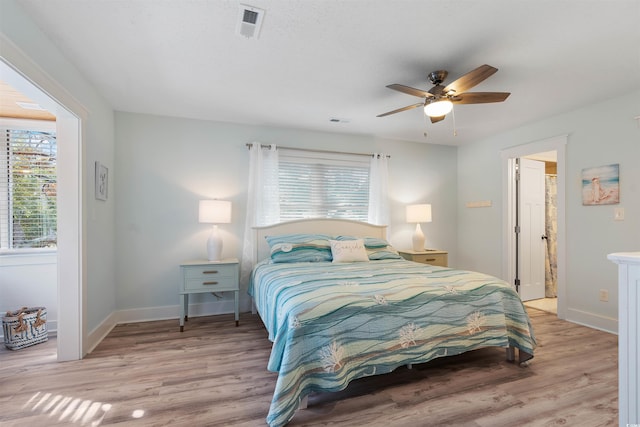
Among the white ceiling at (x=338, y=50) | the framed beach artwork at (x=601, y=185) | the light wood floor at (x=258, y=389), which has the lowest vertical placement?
the light wood floor at (x=258, y=389)

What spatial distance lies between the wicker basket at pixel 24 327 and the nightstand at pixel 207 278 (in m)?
1.23

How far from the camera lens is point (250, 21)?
1.85m

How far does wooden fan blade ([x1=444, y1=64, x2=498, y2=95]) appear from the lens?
76.5 inches

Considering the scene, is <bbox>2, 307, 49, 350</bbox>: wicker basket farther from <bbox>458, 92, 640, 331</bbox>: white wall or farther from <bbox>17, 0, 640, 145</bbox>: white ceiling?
<bbox>458, 92, 640, 331</bbox>: white wall

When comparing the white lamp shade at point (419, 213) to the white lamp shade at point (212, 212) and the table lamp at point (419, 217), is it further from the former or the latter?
the white lamp shade at point (212, 212)

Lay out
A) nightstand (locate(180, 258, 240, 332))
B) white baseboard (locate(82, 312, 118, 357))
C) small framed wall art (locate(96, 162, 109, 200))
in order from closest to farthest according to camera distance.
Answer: white baseboard (locate(82, 312, 118, 357)) < small framed wall art (locate(96, 162, 109, 200)) < nightstand (locate(180, 258, 240, 332))

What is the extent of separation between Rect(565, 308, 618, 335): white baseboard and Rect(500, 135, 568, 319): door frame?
0.27ft

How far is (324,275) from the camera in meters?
2.46

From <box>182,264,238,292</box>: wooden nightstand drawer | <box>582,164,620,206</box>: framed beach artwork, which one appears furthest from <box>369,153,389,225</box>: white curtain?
<box>582,164,620,206</box>: framed beach artwork

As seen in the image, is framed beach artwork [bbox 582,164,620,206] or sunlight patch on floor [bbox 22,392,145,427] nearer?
sunlight patch on floor [bbox 22,392,145,427]

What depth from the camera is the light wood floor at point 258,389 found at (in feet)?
5.56

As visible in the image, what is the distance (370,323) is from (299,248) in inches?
61.5

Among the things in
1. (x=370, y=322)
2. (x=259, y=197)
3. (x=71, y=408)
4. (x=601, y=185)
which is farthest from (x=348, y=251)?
(x=601, y=185)

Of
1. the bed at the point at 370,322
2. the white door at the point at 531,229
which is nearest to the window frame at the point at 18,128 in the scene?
the bed at the point at 370,322
